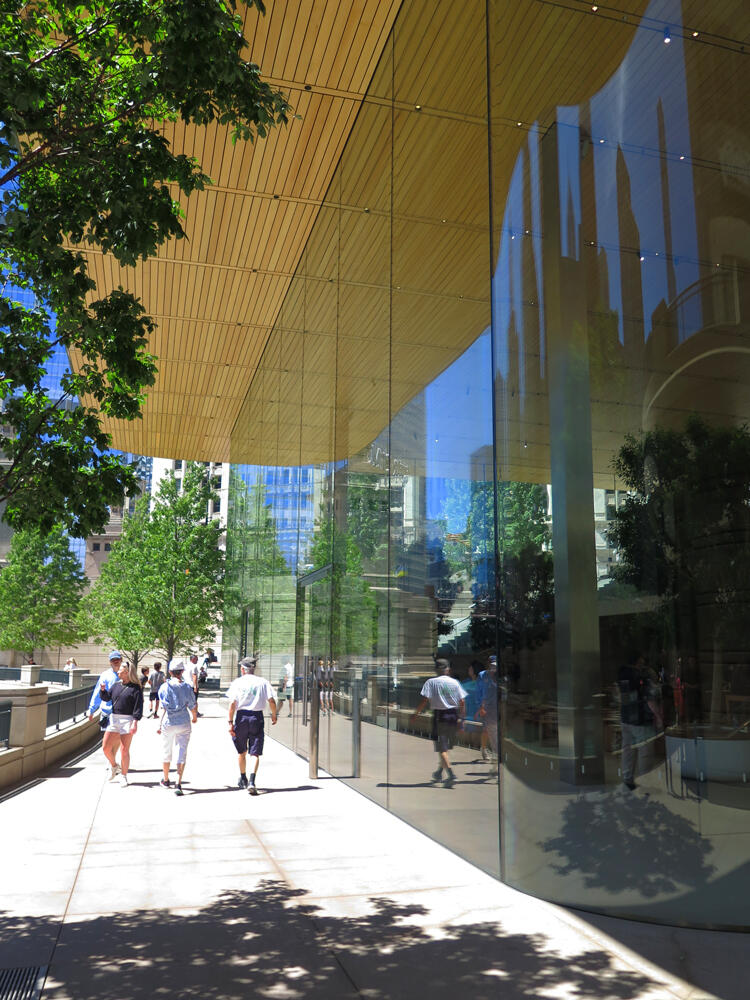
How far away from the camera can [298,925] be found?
5.79m

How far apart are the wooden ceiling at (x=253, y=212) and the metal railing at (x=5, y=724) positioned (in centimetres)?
760

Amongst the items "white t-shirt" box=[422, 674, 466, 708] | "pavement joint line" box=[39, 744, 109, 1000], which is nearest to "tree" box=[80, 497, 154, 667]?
"pavement joint line" box=[39, 744, 109, 1000]

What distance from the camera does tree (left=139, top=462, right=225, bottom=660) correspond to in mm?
38156

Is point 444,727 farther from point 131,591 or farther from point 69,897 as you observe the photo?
point 131,591

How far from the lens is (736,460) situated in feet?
20.7

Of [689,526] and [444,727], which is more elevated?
[689,526]

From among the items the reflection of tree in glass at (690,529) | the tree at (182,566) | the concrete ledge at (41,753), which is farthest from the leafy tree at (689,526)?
the tree at (182,566)

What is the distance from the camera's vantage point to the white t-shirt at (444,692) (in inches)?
325

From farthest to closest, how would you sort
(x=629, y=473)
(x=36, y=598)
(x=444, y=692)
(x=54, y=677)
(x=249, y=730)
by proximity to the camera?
(x=36, y=598), (x=54, y=677), (x=249, y=730), (x=444, y=692), (x=629, y=473)

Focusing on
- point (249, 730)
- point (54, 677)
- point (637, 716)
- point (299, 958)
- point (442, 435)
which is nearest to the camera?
point (299, 958)

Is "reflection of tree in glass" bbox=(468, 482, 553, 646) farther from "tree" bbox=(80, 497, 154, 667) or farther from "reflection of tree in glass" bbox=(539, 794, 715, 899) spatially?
"tree" bbox=(80, 497, 154, 667)

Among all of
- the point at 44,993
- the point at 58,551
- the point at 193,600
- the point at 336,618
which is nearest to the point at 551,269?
the point at 44,993

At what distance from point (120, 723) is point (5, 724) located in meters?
1.56

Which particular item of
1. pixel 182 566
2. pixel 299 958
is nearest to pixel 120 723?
pixel 299 958
